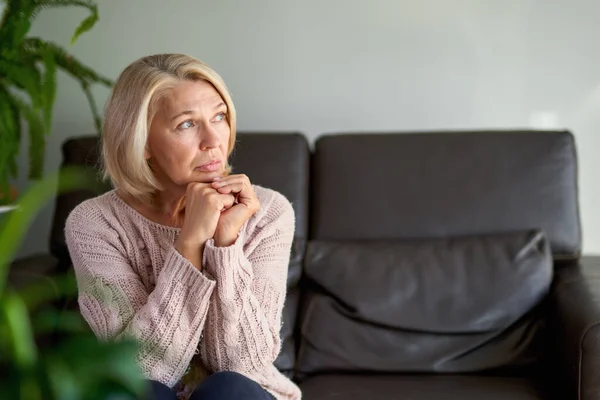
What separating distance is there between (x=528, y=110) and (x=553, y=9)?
29cm

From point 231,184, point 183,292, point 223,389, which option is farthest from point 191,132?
point 223,389

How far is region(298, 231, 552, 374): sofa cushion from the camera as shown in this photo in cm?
179

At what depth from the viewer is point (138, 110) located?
1.49 metres

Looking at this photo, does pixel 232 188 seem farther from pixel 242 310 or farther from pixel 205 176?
pixel 242 310

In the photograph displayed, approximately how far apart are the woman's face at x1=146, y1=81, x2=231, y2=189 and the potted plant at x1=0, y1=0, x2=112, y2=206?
0.67 metres

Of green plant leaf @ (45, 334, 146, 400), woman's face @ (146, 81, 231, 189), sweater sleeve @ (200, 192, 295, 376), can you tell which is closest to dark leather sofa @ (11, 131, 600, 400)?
sweater sleeve @ (200, 192, 295, 376)

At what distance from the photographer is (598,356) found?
1471 millimetres

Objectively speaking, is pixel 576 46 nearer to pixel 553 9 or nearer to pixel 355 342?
pixel 553 9

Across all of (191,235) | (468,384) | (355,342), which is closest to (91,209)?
(191,235)

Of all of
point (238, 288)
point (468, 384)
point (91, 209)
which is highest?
point (91, 209)

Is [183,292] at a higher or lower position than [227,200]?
lower

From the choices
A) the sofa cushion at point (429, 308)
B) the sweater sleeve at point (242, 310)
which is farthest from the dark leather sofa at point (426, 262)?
the sweater sleeve at point (242, 310)

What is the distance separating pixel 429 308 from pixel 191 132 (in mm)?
706

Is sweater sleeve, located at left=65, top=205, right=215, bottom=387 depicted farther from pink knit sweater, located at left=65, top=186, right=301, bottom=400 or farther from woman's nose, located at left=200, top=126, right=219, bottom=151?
woman's nose, located at left=200, top=126, right=219, bottom=151
